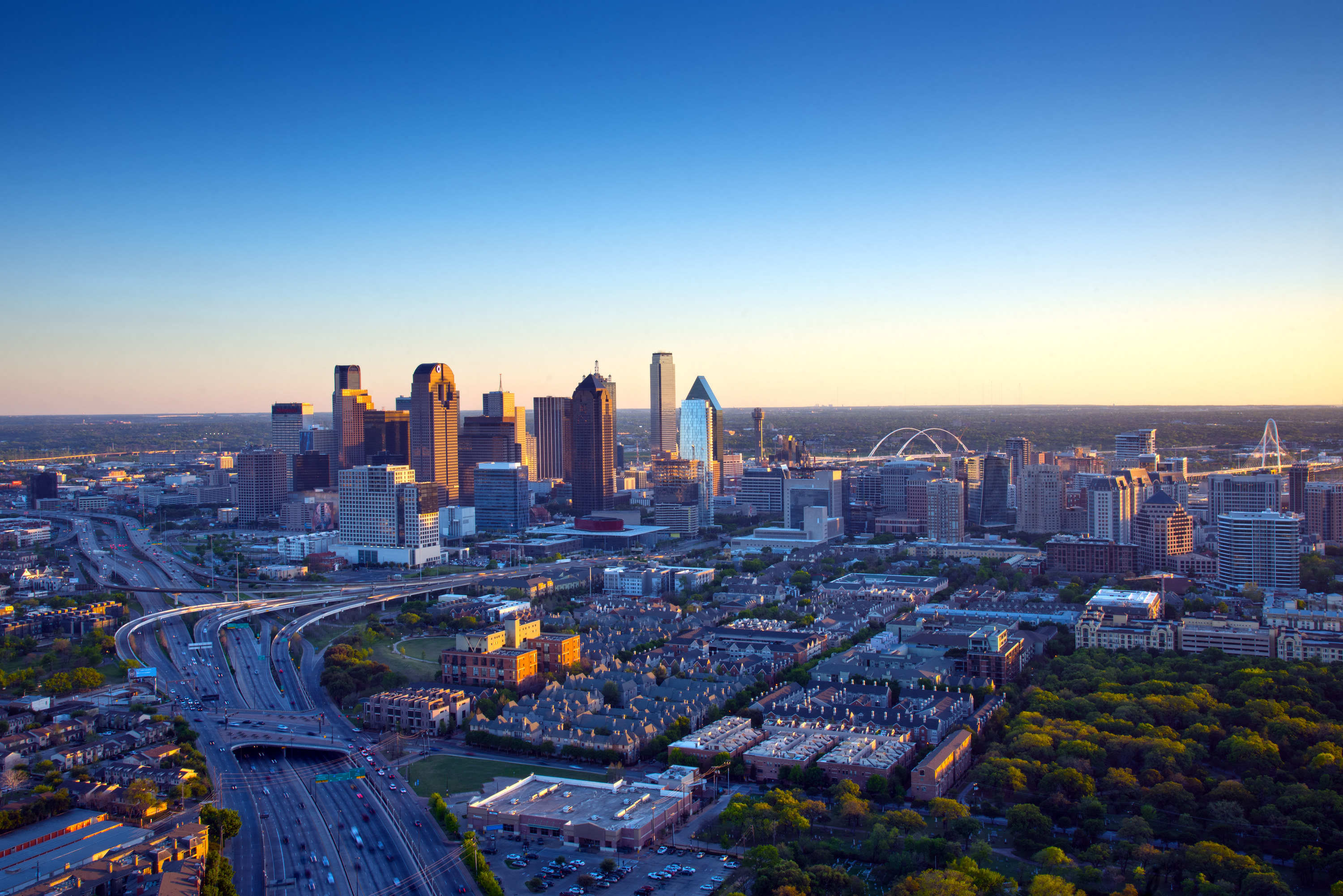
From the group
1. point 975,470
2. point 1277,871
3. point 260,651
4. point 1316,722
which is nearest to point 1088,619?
point 1316,722

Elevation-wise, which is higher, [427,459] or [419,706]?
[427,459]

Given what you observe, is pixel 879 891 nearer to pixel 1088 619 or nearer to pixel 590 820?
pixel 590 820

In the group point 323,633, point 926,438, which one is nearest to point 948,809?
point 323,633

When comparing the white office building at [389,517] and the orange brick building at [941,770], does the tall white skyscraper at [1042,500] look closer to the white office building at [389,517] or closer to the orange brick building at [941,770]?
the white office building at [389,517]

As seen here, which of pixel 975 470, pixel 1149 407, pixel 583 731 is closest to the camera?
pixel 583 731

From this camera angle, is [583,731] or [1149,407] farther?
[1149,407]

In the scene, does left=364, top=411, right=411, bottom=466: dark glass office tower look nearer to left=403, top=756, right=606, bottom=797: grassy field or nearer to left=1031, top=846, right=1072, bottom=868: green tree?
left=403, top=756, right=606, bottom=797: grassy field

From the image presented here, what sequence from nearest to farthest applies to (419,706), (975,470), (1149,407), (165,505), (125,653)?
(419,706), (125,653), (975,470), (165,505), (1149,407)
